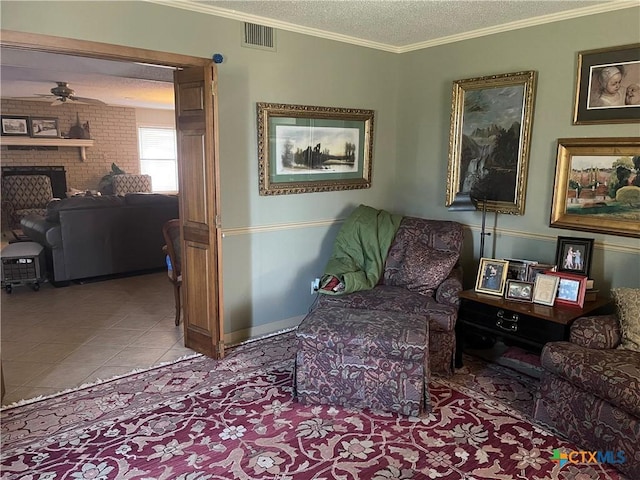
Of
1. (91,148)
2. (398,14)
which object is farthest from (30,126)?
(398,14)

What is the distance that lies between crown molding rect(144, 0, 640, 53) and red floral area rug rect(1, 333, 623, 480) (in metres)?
2.56

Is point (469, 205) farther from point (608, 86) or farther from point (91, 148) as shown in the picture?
point (91, 148)

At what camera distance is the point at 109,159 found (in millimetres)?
9945

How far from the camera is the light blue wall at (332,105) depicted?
315 cm

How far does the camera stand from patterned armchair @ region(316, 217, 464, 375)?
10.7ft

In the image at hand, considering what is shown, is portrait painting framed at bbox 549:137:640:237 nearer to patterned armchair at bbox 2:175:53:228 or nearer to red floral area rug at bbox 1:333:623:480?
red floral area rug at bbox 1:333:623:480

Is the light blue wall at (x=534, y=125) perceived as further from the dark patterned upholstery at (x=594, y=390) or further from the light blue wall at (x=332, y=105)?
the dark patterned upholstery at (x=594, y=390)

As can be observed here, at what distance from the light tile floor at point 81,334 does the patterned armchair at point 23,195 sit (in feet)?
13.4

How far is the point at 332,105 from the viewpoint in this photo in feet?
13.8

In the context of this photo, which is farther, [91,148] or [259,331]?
[91,148]

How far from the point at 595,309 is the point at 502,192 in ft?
3.82

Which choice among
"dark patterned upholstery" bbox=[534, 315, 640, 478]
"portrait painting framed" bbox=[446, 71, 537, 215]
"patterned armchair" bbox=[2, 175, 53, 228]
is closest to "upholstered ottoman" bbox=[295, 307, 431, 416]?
"dark patterned upholstery" bbox=[534, 315, 640, 478]

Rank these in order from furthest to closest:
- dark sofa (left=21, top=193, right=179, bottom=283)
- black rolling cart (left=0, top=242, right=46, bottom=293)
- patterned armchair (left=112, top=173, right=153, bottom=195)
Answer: patterned armchair (left=112, top=173, right=153, bottom=195), dark sofa (left=21, top=193, right=179, bottom=283), black rolling cart (left=0, top=242, right=46, bottom=293)

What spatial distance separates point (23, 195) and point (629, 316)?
9.60 metres
